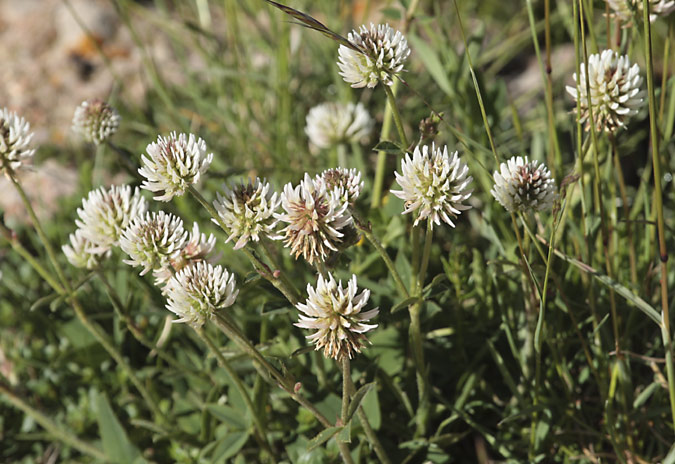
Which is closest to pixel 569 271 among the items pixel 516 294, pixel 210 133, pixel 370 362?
pixel 516 294

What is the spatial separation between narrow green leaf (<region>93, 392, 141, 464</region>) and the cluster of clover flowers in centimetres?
60

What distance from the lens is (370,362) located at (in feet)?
5.93

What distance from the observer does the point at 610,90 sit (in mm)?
1422

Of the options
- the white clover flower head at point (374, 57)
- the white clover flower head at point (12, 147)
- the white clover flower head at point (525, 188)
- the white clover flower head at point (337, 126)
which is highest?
the white clover flower head at point (337, 126)

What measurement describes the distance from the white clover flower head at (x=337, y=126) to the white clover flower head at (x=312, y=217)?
105 cm

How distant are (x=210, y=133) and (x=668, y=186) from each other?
191 centimetres

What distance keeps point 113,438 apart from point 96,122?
0.86m

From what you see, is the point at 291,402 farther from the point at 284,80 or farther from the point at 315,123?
the point at 284,80

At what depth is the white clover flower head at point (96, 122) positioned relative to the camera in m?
1.77

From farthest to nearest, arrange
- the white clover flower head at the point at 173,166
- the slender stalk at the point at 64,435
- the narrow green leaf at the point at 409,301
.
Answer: the slender stalk at the point at 64,435, the narrow green leaf at the point at 409,301, the white clover flower head at the point at 173,166

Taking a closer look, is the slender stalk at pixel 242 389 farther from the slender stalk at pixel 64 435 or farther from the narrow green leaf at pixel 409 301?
the slender stalk at pixel 64 435

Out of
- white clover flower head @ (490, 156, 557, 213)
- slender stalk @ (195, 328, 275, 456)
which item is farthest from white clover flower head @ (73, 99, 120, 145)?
white clover flower head @ (490, 156, 557, 213)

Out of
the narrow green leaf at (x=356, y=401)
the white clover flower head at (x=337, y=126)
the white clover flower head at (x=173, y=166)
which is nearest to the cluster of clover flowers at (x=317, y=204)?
the white clover flower head at (x=173, y=166)

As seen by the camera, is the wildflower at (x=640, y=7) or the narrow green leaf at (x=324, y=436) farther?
the wildflower at (x=640, y=7)
